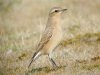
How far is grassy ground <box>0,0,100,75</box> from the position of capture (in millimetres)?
14430

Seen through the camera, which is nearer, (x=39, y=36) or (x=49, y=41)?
(x=49, y=41)

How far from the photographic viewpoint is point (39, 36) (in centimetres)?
1978

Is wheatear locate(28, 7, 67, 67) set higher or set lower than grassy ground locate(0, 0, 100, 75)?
higher

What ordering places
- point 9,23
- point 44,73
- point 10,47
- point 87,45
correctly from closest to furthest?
point 44,73, point 87,45, point 10,47, point 9,23

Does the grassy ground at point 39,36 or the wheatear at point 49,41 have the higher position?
the wheatear at point 49,41

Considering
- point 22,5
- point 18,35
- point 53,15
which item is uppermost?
point 53,15

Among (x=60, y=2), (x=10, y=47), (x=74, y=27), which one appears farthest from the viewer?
(x=60, y=2)

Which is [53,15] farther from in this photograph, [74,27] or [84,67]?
[74,27]

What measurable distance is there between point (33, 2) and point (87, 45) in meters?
13.4

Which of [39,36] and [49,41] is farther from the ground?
[49,41]

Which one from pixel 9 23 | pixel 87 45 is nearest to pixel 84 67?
pixel 87 45

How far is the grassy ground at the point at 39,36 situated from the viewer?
47.3 ft

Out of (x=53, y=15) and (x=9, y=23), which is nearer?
(x=53, y=15)

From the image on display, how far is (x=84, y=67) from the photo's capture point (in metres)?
13.9
